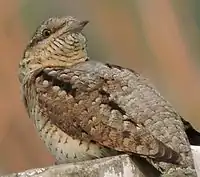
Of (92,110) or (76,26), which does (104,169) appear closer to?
(92,110)

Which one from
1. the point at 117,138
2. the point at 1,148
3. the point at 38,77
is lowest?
the point at 1,148

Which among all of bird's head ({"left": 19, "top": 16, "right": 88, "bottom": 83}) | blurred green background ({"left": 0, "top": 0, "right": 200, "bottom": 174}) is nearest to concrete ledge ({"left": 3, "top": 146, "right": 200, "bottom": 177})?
bird's head ({"left": 19, "top": 16, "right": 88, "bottom": 83})

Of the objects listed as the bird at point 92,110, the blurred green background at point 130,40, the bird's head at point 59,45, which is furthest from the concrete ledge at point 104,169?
the blurred green background at point 130,40

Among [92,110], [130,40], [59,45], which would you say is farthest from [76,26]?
[130,40]

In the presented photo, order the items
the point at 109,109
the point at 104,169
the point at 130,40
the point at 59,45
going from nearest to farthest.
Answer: the point at 104,169, the point at 109,109, the point at 59,45, the point at 130,40

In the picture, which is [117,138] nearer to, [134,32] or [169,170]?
[169,170]

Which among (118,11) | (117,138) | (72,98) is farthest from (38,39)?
(118,11)
